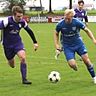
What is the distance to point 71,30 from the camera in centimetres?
1231

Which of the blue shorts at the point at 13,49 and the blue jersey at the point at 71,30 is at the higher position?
the blue jersey at the point at 71,30

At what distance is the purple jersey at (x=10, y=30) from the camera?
484 inches

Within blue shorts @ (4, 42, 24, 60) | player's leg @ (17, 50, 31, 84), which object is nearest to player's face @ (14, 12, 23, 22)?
blue shorts @ (4, 42, 24, 60)

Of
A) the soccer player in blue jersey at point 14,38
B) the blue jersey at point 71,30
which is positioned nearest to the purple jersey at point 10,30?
the soccer player in blue jersey at point 14,38

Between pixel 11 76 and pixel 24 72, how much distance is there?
1.83 metres

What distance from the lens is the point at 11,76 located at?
13.9 meters

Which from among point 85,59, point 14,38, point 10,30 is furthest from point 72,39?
point 10,30

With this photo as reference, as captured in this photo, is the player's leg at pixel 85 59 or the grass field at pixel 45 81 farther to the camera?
the player's leg at pixel 85 59

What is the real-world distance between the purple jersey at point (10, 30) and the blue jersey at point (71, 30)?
3.39 feet

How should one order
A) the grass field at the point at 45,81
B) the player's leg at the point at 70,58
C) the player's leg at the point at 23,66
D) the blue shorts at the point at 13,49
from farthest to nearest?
the blue shorts at the point at 13,49, the player's leg at the point at 70,58, the player's leg at the point at 23,66, the grass field at the point at 45,81

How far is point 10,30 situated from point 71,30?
1.65 metres

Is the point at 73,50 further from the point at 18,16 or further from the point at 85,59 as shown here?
the point at 18,16

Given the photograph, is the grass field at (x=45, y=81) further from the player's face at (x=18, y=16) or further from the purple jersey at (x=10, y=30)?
the player's face at (x=18, y=16)

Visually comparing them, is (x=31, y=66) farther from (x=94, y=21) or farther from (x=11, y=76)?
(x=94, y=21)
